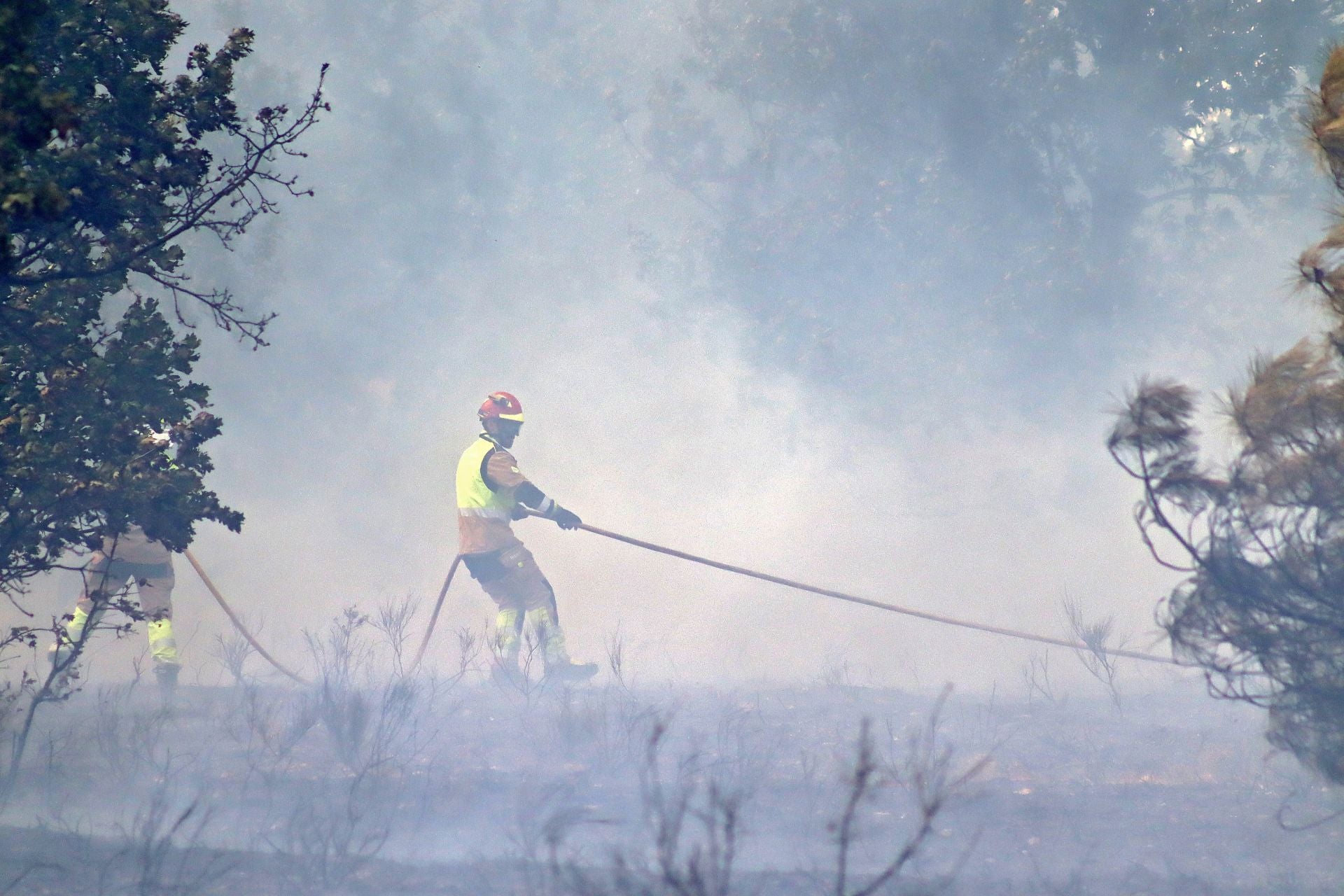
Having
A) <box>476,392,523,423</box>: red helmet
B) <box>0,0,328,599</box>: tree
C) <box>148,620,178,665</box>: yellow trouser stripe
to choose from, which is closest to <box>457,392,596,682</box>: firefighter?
<box>476,392,523,423</box>: red helmet

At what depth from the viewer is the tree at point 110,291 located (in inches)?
113

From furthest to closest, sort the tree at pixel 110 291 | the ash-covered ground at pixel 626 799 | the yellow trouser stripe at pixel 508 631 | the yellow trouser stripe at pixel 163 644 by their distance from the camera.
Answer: the yellow trouser stripe at pixel 508 631 → the yellow trouser stripe at pixel 163 644 → the ash-covered ground at pixel 626 799 → the tree at pixel 110 291

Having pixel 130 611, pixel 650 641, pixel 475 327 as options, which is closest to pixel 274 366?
pixel 475 327

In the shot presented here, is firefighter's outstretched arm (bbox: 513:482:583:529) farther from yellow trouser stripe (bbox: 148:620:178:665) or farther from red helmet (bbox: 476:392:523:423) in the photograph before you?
yellow trouser stripe (bbox: 148:620:178:665)

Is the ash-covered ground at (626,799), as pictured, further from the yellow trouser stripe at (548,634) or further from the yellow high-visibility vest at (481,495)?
the yellow high-visibility vest at (481,495)

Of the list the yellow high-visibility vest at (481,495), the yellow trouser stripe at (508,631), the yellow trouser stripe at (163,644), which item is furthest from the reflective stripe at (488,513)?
the yellow trouser stripe at (163,644)

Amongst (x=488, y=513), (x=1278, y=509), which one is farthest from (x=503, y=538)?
(x=1278, y=509)

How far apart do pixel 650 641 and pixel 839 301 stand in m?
6.57

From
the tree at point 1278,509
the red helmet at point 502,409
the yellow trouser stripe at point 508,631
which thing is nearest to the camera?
the tree at point 1278,509

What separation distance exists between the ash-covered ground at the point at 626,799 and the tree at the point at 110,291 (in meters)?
1.14

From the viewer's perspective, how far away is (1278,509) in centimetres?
347

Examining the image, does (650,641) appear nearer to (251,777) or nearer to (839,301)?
(839,301)

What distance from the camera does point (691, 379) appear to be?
1916 cm

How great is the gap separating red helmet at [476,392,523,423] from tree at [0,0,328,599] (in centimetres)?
522
